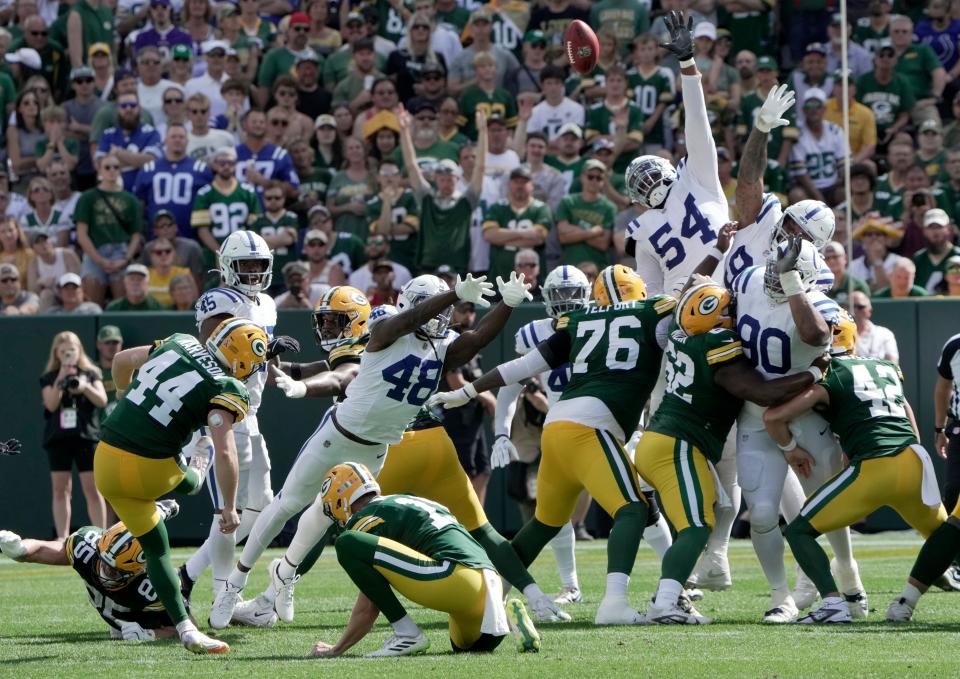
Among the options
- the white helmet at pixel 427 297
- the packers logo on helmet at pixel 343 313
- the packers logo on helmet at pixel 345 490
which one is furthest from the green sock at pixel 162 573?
the packers logo on helmet at pixel 343 313

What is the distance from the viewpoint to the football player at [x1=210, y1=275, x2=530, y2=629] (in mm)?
7953

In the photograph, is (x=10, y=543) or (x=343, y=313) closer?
(x=10, y=543)

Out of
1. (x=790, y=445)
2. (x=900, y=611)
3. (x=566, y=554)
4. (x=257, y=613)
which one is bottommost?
(x=257, y=613)

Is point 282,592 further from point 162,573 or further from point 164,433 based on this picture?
point 164,433

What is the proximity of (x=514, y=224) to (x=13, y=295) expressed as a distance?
4.52 m

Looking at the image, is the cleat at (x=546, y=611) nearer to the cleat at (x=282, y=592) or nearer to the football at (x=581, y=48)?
the cleat at (x=282, y=592)

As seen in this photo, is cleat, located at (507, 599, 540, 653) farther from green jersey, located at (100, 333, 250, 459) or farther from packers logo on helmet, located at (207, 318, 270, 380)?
packers logo on helmet, located at (207, 318, 270, 380)

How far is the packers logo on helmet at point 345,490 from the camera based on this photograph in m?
6.88

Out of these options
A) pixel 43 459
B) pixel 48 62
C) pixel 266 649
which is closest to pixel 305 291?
pixel 43 459

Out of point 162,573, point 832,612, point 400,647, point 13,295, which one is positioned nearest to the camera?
point 400,647

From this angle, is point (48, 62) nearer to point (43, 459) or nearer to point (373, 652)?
point (43, 459)

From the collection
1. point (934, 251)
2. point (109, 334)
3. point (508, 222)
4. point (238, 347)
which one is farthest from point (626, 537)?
Result: point (934, 251)

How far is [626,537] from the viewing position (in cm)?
763

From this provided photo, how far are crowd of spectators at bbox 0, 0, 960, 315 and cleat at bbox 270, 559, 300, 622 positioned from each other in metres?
5.02
